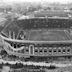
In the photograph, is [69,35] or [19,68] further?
[69,35]

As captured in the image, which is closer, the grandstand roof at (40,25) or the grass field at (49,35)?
the grass field at (49,35)

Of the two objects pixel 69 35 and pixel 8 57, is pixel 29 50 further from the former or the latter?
pixel 69 35

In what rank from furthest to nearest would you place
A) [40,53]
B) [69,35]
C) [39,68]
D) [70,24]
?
[70,24]
[69,35]
[40,53]
[39,68]

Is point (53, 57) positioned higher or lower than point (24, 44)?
lower

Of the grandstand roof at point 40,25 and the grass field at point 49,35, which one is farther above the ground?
the grandstand roof at point 40,25

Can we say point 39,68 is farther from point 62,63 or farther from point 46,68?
point 62,63

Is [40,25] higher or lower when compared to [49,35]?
higher

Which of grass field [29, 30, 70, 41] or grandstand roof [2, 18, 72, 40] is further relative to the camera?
grandstand roof [2, 18, 72, 40]

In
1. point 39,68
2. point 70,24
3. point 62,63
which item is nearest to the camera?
point 39,68

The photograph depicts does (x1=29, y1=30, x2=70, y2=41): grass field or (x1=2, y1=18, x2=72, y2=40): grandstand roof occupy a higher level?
(x1=2, y1=18, x2=72, y2=40): grandstand roof

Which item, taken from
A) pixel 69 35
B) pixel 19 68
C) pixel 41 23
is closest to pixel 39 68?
pixel 19 68

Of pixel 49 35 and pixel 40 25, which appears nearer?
pixel 49 35
